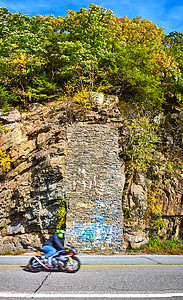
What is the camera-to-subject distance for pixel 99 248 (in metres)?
10.7

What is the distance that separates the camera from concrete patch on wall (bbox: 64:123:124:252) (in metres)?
11.0

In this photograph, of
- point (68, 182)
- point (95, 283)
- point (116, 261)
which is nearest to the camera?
point (95, 283)

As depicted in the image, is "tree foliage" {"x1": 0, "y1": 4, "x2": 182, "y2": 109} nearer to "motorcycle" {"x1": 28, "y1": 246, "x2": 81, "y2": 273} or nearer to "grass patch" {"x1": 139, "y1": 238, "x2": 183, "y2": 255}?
"grass patch" {"x1": 139, "y1": 238, "x2": 183, "y2": 255}

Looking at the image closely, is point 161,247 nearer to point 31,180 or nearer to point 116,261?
point 116,261

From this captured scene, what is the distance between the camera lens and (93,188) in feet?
40.8

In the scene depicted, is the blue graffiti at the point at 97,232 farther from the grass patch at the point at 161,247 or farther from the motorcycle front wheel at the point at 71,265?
the motorcycle front wheel at the point at 71,265

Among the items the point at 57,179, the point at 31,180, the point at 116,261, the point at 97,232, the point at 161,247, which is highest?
the point at 57,179

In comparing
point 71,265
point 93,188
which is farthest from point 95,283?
point 93,188

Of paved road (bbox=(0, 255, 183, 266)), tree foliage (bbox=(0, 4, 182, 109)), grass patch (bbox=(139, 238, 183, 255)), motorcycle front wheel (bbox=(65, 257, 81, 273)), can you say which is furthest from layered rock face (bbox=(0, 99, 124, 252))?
motorcycle front wheel (bbox=(65, 257, 81, 273))

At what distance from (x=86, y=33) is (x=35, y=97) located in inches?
287

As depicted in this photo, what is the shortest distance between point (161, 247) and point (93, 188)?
15.5 ft

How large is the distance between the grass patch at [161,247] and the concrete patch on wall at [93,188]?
1.49 metres

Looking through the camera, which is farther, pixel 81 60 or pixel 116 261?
pixel 81 60

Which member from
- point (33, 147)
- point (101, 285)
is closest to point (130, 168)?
point (33, 147)
